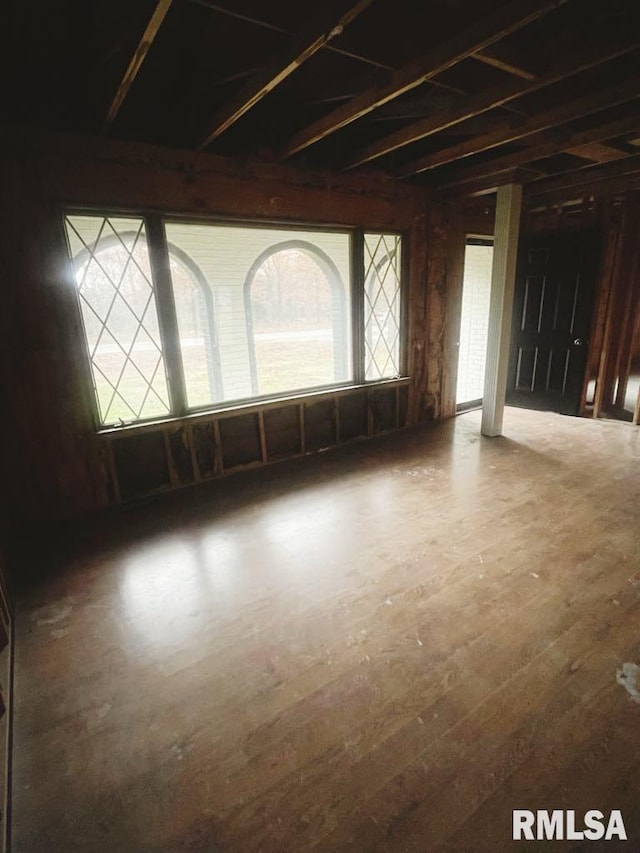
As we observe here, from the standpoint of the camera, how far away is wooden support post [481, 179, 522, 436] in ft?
13.6

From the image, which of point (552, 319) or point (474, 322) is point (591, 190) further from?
point (474, 322)

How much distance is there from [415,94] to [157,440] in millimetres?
3202

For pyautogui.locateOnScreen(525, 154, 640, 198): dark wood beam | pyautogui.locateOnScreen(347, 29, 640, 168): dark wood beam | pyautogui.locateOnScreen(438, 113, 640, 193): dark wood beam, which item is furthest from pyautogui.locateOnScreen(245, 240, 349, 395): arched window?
pyautogui.locateOnScreen(347, 29, 640, 168): dark wood beam

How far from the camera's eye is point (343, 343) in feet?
15.9

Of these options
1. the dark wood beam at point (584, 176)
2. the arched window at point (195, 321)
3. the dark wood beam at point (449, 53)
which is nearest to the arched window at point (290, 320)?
the arched window at point (195, 321)

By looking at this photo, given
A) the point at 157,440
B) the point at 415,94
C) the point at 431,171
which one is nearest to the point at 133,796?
the point at 157,440

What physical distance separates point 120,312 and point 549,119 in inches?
136

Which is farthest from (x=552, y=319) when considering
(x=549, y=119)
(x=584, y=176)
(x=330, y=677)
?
(x=330, y=677)

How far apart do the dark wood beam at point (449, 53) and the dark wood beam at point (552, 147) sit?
1604 mm

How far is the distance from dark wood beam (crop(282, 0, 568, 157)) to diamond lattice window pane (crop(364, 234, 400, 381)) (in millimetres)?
1780

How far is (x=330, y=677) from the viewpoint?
1761mm

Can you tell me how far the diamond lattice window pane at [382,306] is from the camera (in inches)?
176

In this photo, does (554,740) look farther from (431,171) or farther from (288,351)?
(288,351)

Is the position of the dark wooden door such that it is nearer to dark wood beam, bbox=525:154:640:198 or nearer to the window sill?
dark wood beam, bbox=525:154:640:198
